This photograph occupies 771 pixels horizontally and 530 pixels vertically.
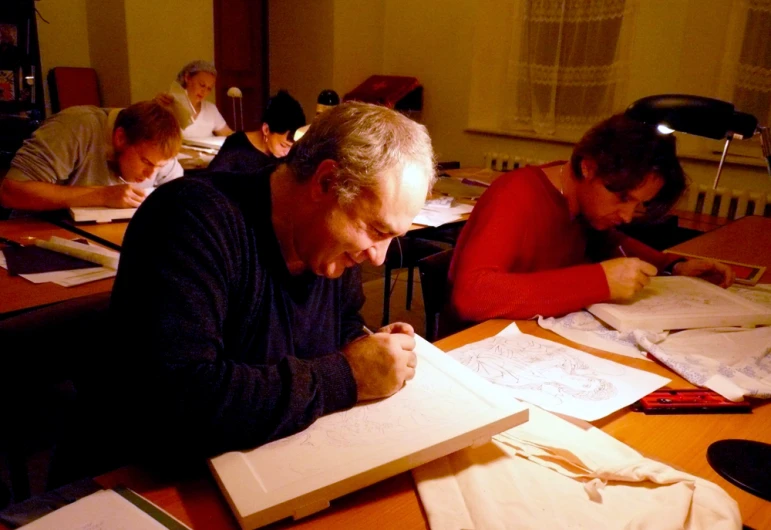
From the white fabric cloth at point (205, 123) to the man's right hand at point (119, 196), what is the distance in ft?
7.87

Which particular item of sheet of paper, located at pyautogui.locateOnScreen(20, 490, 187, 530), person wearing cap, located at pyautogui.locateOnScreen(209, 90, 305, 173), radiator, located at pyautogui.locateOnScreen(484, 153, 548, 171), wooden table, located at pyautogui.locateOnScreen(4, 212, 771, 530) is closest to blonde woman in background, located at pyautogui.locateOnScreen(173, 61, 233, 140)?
person wearing cap, located at pyautogui.locateOnScreen(209, 90, 305, 173)

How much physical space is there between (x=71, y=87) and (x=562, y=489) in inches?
191

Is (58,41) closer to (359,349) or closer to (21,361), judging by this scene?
(21,361)

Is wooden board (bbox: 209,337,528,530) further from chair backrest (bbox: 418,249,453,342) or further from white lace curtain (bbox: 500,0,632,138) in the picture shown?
white lace curtain (bbox: 500,0,632,138)

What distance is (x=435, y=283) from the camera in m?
1.66

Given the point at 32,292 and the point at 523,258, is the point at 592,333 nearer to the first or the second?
the point at 523,258

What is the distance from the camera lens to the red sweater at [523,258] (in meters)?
1.44

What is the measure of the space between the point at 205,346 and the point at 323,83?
184 inches

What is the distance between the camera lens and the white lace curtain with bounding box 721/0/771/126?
3477 millimetres

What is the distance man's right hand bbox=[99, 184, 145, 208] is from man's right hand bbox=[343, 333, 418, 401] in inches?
59.3

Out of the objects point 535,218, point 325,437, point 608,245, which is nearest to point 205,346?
point 325,437

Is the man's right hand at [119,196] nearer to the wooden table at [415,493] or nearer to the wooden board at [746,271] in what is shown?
the wooden table at [415,493]

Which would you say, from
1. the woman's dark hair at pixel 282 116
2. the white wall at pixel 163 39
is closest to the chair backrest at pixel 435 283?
the woman's dark hair at pixel 282 116

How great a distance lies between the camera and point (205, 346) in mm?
819
